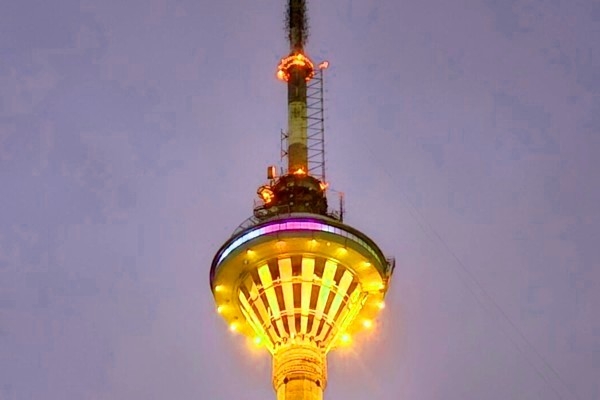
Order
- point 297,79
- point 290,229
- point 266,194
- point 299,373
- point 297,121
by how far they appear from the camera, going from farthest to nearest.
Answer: point 297,79 → point 297,121 → point 266,194 → point 290,229 → point 299,373

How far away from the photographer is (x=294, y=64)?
277 feet

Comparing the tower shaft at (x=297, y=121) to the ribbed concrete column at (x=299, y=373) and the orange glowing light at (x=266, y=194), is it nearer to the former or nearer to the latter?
the orange glowing light at (x=266, y=194)

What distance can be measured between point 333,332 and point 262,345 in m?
5.50

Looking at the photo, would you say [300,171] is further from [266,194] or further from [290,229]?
[290,229]

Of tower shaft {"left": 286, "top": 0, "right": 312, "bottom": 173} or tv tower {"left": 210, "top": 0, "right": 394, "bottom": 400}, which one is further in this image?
tower shaft {"left": 286, "top": 0, "right": 312, "bottom": 173}

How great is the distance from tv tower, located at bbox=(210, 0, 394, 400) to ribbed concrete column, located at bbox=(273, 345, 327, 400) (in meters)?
0.06

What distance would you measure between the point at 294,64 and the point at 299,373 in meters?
24.7

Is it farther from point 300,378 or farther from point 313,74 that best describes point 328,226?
point 313,74

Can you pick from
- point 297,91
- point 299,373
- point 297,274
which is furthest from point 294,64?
point 299,373

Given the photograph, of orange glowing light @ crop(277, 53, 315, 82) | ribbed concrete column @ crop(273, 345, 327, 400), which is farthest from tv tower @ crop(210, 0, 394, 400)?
orange glowing light @ crop(277, 53, 315, 82)

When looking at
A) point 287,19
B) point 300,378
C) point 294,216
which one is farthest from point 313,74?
point 300,378

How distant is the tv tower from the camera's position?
230 feet

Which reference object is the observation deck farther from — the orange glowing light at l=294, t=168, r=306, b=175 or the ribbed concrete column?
the orange glowing light at l=294, t=168, r=306, b=175

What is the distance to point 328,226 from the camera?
2813 inches
